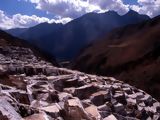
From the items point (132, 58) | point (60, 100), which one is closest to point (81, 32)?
point (132, 58)

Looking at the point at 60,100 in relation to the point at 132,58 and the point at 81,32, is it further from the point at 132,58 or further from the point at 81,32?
the point at 81,32

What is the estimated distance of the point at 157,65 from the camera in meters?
40.8

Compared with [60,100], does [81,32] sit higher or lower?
higher

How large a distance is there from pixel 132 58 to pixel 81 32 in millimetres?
89755

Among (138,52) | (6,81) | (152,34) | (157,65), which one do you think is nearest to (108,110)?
(6,81)

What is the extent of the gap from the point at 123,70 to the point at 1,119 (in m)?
41.4

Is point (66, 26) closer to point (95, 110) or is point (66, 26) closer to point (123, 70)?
point (123, 70)

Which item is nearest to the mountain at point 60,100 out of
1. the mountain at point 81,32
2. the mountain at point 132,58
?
the mountain at point 132,58

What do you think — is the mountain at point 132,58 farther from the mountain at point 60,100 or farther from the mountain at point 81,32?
the mountain at point 81,32

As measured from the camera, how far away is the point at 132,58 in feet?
161

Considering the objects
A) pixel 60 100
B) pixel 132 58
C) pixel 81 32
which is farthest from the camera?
pixel 81 32

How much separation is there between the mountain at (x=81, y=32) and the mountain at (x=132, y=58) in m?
58.4

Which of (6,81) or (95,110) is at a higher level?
(6,81)

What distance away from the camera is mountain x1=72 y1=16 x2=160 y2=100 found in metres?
38.8
